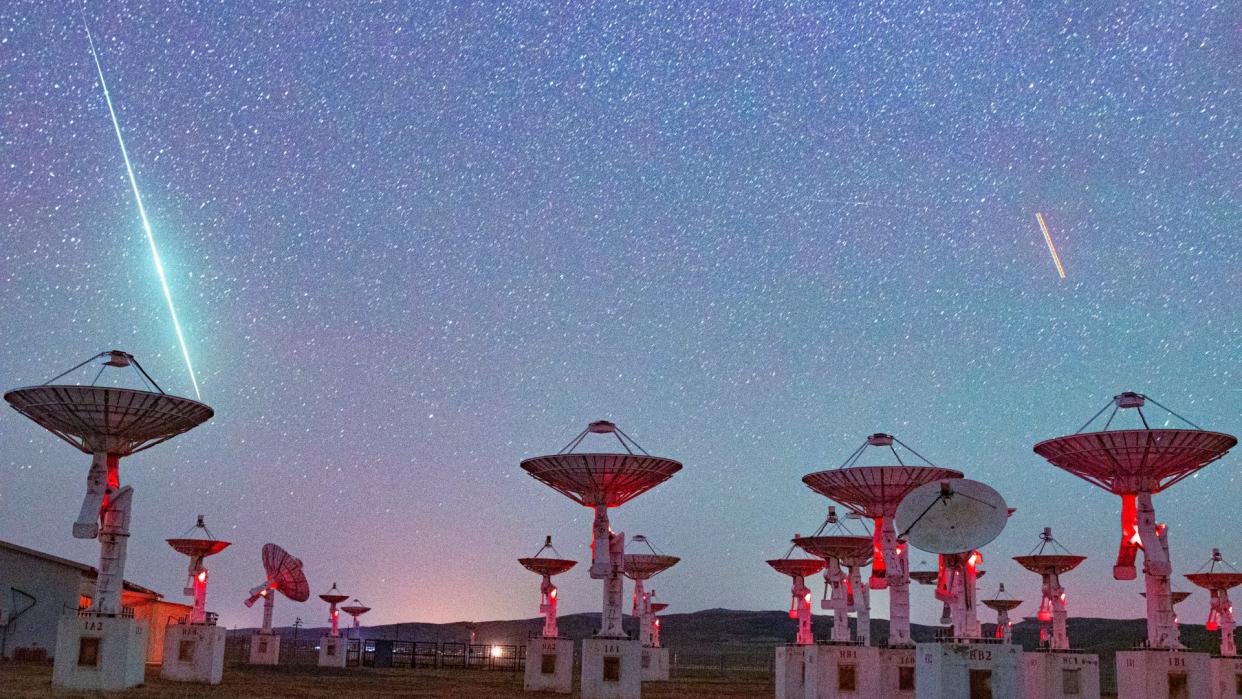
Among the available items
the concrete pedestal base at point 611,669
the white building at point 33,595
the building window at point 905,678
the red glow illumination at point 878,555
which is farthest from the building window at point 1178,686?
the white building at point 33,595

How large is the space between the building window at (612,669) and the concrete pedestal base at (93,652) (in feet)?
64.2

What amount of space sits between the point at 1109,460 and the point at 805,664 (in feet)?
55.2

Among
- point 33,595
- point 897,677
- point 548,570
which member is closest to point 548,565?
point 548,570

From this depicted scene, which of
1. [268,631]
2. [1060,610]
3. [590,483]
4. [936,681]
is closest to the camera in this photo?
[936,681]

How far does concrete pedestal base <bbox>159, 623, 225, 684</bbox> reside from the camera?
51.5 metres

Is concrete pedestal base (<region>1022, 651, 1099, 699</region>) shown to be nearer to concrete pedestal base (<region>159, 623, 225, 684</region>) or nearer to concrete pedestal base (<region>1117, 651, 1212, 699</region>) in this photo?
concrete pedestal base (<region>1117, 651, 1212, 699</region>)

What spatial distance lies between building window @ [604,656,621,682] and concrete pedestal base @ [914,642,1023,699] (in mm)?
15685

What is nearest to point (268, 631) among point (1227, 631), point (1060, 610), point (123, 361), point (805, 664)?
point (123, 361)

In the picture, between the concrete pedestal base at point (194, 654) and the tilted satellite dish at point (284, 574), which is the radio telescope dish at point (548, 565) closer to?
the tilted satellite dish at point (284, 574)

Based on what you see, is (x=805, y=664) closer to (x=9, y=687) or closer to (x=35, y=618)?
(x=9, y=687)

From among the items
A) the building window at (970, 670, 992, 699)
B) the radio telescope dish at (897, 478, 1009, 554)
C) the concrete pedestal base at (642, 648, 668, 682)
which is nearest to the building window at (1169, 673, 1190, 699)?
the building window at (970, 670, 992, 699)

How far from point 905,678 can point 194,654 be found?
33266 millimetres

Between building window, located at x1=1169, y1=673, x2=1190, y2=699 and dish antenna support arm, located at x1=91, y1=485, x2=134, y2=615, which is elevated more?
dish antenna support arm, located at x1=91, y1=485, x2=134, y2=615

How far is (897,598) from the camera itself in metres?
52.7
